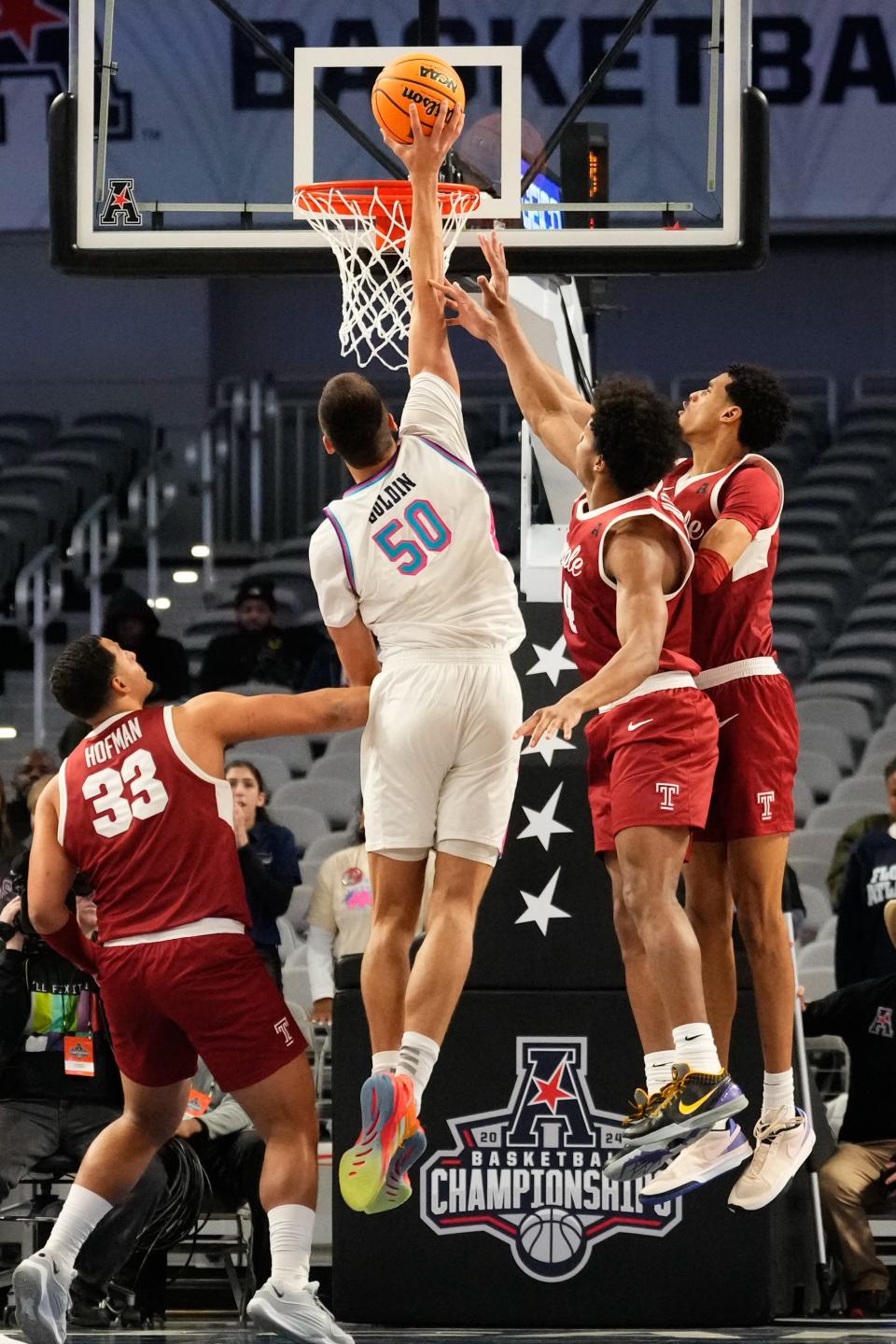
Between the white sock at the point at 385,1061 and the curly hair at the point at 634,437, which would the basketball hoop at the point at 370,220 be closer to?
the curly hair at the point at 634,437

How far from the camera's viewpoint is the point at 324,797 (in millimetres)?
13727

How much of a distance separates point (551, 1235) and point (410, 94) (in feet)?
14.5

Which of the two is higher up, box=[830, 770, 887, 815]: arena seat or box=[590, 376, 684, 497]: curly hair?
box=[590, 376, 684, 497]: curly hair

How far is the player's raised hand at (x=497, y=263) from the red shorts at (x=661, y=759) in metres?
1.49

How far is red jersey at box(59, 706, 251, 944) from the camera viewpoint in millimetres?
6895

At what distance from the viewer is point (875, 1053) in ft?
30.1

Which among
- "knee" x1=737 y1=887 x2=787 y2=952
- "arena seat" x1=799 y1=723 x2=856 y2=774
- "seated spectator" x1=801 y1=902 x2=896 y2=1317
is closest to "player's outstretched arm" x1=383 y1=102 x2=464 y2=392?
"knee" x1=737 y1=887 x2=787 y2=952

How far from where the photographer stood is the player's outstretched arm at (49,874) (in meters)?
7.07

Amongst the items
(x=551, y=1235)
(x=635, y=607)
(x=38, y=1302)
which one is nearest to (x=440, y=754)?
(x=635, y=607)

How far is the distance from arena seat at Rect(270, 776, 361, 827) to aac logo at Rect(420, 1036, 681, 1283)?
5485 mm

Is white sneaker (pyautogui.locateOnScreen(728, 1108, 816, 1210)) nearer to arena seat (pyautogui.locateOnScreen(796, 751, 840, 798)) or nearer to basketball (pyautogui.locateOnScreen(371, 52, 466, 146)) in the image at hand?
basketball (pyautogui.locateOnScreen(371, 52, 466, 146))

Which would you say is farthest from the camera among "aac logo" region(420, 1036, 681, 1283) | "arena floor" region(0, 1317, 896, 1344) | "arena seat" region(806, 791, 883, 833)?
"arena seat" region(806, 791, 883, 833)

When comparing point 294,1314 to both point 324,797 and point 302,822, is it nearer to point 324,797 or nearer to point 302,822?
point 302,822

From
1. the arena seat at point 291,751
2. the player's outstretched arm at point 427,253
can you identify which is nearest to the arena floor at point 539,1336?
the player's outstretched arm at point 427,253
